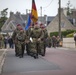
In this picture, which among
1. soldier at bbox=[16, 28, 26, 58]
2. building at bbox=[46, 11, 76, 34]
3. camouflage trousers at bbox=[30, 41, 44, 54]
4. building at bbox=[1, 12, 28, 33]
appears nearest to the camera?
camouflage trousers at bbox=[30, 41, 44, 54]

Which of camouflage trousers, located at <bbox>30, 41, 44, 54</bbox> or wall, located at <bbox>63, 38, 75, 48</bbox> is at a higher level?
camouflage trousers, located at <bbox>30, 41, 44, 54</bbox>

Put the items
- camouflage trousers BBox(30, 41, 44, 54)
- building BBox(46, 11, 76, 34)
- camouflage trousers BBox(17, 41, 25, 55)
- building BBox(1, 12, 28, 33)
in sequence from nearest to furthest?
camouflage trousers BBox(30, 41, 44, 54) → camouflage trousers BBox(17, 41, 25, 55) → building BBox(46, 11, 76, 34) → building BBox(1, 12, 28, 33)

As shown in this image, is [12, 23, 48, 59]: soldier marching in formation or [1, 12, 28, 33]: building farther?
[1, 12, 28, 33]: building

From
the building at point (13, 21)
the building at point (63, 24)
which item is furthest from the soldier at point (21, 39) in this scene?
the building at point (13, 21)

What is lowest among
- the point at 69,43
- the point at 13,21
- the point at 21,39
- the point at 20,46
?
the point at 69,43

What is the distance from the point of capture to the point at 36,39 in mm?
20125

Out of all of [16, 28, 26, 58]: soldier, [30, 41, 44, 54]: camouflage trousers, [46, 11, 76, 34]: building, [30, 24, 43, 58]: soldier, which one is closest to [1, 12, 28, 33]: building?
[46, 11, 76, 34]: building

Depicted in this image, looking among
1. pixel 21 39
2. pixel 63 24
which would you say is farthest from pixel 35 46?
pixel 63 24

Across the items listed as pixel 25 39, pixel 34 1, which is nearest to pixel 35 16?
pixel 34 1

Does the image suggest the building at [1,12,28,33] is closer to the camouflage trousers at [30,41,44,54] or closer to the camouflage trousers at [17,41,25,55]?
the camouflage trousers at [30,41,44,54]

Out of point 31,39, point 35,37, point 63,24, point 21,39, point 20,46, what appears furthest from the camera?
point 63,24

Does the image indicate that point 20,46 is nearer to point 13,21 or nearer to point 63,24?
point 63,24

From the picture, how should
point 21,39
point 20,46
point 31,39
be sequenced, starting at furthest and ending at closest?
point 20,46 < point 21,39 < point 31,39

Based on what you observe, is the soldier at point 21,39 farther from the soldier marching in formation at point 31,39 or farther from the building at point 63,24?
the building at point 63,24
